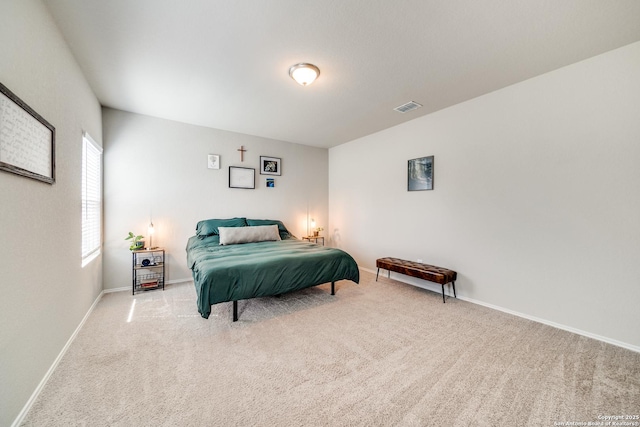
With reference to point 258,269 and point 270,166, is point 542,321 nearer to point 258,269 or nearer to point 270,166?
point 258,269

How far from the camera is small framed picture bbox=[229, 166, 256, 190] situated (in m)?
4.58

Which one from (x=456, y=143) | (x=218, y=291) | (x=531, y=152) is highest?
(x=456, y=143)

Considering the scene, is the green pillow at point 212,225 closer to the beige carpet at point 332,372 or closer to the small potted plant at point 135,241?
the small potted plant at point 135,241

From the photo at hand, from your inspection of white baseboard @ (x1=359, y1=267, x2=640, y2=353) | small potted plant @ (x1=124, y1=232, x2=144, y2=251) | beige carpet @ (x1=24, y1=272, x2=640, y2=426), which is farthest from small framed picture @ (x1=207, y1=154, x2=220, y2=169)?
white baseboard @ (x1=359, y1=267, x2=640, y2=353)

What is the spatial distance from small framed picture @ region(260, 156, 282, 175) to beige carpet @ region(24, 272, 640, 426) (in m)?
2.85

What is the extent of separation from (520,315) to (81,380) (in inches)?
162

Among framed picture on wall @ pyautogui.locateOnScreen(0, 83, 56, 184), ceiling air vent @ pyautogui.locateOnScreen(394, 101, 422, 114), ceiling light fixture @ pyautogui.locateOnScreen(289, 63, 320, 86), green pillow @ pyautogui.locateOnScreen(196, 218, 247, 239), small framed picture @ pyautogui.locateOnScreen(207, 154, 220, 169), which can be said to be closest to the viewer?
framed picture on wall @ pyautogui.locateOnScreen(0, 83, 56, 184)

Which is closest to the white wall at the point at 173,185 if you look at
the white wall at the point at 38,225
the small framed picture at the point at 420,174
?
the white wall at the point at 38,225

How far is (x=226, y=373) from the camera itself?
185 centimetres

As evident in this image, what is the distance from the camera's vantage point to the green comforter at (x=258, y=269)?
248 centimetres

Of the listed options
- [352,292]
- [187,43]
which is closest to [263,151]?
[187,43]

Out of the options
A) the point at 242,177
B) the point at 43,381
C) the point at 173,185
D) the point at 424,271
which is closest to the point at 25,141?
the point at 43,381

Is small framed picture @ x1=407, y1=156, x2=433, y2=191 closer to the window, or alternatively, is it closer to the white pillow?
the white pillow

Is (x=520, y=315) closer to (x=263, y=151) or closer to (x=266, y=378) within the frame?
(x=266, y=378)
